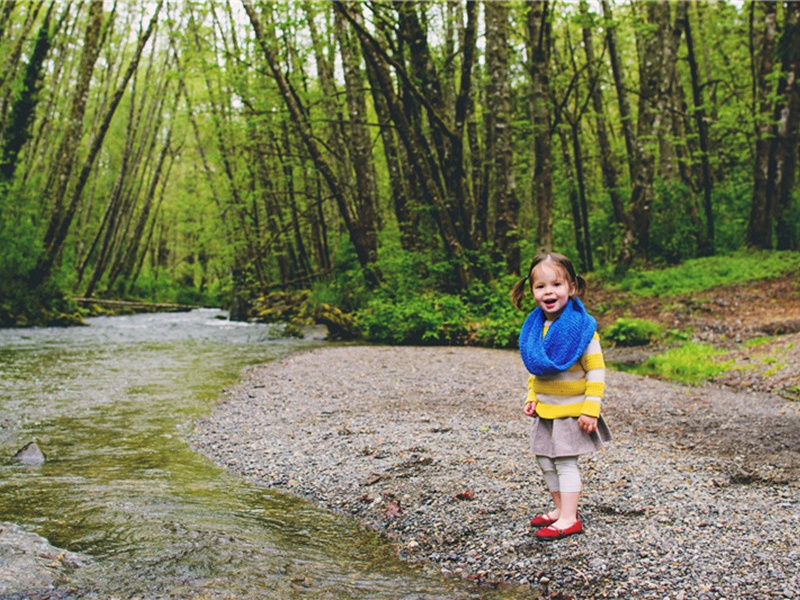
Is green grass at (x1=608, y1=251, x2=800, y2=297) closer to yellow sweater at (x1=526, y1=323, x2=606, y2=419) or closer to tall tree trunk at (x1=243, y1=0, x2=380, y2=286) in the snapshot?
tall tree trunk at (x1=243, y1=0, x2=380, y2=286)

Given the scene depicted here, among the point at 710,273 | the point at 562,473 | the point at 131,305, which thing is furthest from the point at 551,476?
the point at 131,305

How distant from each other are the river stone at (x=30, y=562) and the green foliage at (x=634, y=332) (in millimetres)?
10013

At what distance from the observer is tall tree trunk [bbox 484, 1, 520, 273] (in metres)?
13.1

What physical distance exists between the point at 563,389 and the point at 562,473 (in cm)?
41

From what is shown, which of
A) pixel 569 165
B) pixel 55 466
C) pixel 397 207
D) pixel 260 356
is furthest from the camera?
pixel 569 165

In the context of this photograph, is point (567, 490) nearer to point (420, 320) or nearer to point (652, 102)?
point (420, 320)

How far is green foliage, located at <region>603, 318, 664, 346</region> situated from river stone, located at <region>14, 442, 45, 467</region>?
9.28 meters

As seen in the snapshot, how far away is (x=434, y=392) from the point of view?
281 inches

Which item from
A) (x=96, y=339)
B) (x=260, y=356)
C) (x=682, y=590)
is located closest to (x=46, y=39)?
(x=96, y=339)

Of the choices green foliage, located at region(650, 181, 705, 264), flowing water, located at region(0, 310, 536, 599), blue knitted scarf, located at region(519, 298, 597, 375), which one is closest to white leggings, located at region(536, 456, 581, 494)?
blue knitted scarf, located at region(519, 298, 597, 375)

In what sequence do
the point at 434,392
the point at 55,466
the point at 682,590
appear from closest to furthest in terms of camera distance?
the point at 682,590 → the point at 55,466 → the point at 434,392

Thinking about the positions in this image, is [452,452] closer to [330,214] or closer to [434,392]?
[434,392]

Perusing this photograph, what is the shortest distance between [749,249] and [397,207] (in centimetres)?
851

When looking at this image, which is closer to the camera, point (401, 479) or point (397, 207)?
point (401, 479)
